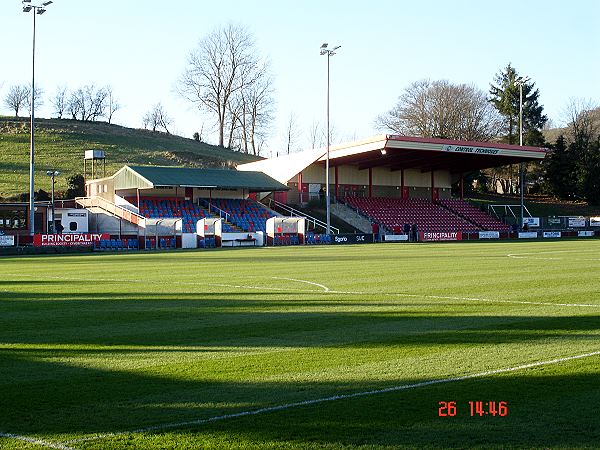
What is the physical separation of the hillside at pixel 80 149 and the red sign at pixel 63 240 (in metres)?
35.3

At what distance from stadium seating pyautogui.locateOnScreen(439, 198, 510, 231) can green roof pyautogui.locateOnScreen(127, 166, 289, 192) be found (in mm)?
18747

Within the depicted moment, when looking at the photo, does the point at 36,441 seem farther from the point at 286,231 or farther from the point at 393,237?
the point at 393,237

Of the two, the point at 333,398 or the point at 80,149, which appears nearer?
the point at 333,398

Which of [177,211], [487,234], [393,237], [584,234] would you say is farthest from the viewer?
[584,234]

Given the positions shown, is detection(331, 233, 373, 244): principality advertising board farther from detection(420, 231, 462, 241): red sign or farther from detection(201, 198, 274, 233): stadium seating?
detection(201, 198, 274, 233): stadium seating

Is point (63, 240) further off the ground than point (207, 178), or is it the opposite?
point (207, 178)

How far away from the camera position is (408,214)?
71.2 metres

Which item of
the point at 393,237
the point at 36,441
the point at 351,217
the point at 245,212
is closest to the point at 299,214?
the point at 351,217

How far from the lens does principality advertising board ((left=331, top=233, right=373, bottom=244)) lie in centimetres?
5628

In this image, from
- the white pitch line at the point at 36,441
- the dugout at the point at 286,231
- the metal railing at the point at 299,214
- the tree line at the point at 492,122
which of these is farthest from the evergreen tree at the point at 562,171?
the white pitch line at the point at 36,441

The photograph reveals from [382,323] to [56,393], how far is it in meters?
5.97

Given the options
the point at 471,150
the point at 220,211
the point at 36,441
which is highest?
the point at 471,150

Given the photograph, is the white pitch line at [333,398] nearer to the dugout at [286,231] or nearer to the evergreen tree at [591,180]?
the dugout at [286,231]

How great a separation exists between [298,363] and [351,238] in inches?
1911
